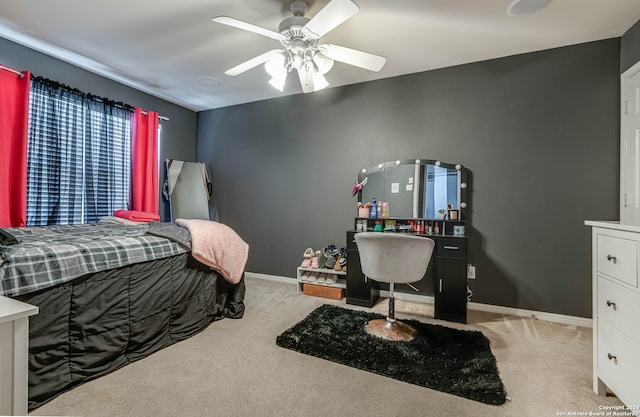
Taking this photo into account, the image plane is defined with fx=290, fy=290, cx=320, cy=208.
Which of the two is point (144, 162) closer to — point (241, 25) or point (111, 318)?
point (111, 318)

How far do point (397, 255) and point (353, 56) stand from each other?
1463 mm

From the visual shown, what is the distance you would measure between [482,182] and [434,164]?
0.49 m

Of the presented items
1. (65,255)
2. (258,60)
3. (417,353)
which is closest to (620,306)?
(417,353)

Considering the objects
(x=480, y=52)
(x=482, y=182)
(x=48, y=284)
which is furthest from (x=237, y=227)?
(x=480, y=52)

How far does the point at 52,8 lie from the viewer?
2.16 metres

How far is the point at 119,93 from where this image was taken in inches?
137

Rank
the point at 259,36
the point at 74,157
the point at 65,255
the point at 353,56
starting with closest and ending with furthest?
the point at 65,255 → the point at 353,56 → the point at 259,36 → the point at 74,157

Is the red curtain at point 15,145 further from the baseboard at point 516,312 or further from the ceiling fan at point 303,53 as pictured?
the baseboard at point 516,312

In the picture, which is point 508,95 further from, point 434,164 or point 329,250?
point 329,250

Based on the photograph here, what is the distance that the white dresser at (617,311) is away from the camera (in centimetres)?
133

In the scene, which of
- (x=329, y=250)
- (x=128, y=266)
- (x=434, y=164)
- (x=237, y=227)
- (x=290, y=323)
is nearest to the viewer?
(x=128, y=266)

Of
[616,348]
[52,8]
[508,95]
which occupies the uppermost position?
[52,8]

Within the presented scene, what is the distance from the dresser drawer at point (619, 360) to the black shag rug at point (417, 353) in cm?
51

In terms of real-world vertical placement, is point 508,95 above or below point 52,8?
below
